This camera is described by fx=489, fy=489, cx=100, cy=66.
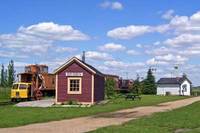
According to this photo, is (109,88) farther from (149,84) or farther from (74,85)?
(149,84)

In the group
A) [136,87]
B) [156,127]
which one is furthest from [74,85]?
[136,87]

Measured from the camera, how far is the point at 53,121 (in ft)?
77.7

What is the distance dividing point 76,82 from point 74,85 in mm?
323

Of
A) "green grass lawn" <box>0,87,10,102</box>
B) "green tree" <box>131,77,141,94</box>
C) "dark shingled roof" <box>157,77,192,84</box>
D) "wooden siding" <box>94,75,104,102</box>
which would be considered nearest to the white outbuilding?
"dark shingled roof" <box>157,77,192,84</box>

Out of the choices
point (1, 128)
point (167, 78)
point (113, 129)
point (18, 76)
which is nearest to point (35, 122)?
point (1, 128)

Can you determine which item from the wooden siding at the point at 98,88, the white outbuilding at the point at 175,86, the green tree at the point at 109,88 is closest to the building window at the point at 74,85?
the wooden siding at the point at 98,88

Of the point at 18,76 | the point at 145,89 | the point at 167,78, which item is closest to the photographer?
the point at 18,76

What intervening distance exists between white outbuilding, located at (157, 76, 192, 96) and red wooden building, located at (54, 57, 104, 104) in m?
65.3

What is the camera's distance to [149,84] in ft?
331

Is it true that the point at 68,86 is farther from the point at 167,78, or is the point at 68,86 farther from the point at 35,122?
the point at 167,78

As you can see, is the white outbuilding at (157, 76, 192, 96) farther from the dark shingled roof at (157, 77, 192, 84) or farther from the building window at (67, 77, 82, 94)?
the building window at (67, 77, 82, 94)

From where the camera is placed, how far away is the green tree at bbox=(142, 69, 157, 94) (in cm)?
10019

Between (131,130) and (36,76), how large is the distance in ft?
123

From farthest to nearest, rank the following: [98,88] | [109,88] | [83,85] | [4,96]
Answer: [4,96]
[109,88]
[98,88]
[83,85]
